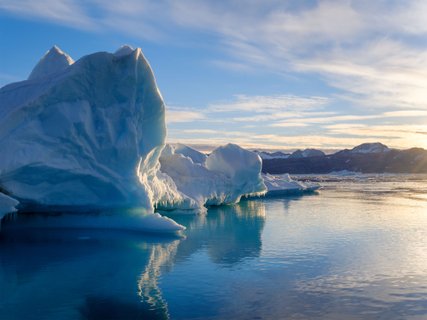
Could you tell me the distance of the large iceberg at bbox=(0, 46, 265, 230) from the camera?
15.6m

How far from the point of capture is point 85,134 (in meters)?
16.5

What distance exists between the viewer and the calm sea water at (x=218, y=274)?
8383mm

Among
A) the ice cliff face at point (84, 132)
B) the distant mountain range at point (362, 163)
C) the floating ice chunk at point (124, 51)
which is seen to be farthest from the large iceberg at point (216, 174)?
the distant mountain range at point (362, 163)

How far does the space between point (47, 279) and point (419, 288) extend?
855cm

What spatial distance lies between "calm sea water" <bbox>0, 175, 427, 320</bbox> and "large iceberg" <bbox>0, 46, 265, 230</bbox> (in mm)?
1640

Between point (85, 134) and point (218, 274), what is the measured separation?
8.21m

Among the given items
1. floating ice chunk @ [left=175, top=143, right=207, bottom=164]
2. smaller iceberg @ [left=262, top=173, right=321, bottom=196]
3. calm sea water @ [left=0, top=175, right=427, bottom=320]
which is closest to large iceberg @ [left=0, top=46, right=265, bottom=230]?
calm sea water @ [left=0, top=175, right=427, bottom=320]

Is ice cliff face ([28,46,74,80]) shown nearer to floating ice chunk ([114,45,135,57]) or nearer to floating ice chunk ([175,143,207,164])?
floating ice chunk ([114,45,135,57])

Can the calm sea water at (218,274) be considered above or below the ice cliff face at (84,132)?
below

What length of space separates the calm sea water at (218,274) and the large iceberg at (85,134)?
1.64 m

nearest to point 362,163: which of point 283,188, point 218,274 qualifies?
point 283,188

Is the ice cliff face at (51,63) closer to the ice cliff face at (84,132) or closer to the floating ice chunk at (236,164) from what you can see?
the ice cliff face at (84,132)

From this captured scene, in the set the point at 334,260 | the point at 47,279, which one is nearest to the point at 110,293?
the point at 47,279

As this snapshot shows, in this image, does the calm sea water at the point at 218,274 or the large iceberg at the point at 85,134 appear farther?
the large iceberg at the point at 85,134
